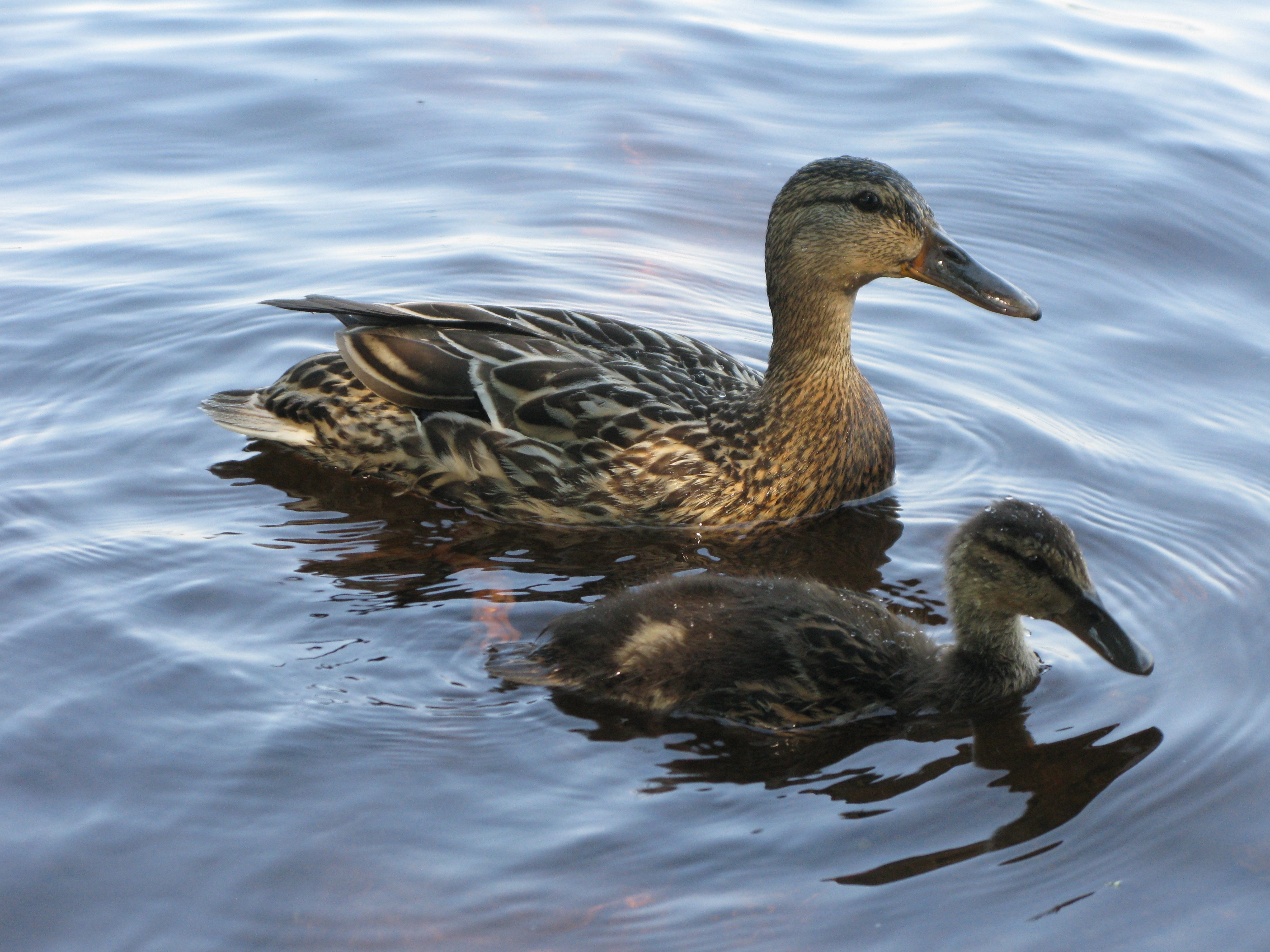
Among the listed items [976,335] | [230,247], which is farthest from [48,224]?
[976,335]

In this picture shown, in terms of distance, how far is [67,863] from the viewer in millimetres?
3852

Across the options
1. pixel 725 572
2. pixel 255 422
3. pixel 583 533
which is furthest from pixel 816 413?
pixel 255 422

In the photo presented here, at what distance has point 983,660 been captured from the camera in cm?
460

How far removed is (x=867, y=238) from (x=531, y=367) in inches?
54.5

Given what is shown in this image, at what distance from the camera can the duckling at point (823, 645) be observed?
4441mm

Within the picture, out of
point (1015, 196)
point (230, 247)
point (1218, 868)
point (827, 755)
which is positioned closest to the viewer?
point (1218, 868)

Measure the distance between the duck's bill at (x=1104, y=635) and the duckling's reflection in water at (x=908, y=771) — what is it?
218 millimetres

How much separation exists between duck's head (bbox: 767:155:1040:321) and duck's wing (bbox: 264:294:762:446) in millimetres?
588

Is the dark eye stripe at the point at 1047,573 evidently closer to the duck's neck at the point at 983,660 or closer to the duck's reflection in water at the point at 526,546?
the duck's neck at the point at 983,660

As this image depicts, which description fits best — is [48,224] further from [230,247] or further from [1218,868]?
[1218,868]

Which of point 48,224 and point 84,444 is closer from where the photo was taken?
point 84,444

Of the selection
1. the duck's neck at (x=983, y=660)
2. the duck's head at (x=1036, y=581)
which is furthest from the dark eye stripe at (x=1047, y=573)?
the duck's neck at (x=983, y=660)

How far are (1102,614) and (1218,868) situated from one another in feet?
2.69

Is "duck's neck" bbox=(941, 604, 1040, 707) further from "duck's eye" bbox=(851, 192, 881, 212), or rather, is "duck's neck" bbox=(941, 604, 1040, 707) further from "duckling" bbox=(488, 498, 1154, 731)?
"duck's eye" bbox=(851, 192, 881, 212)
